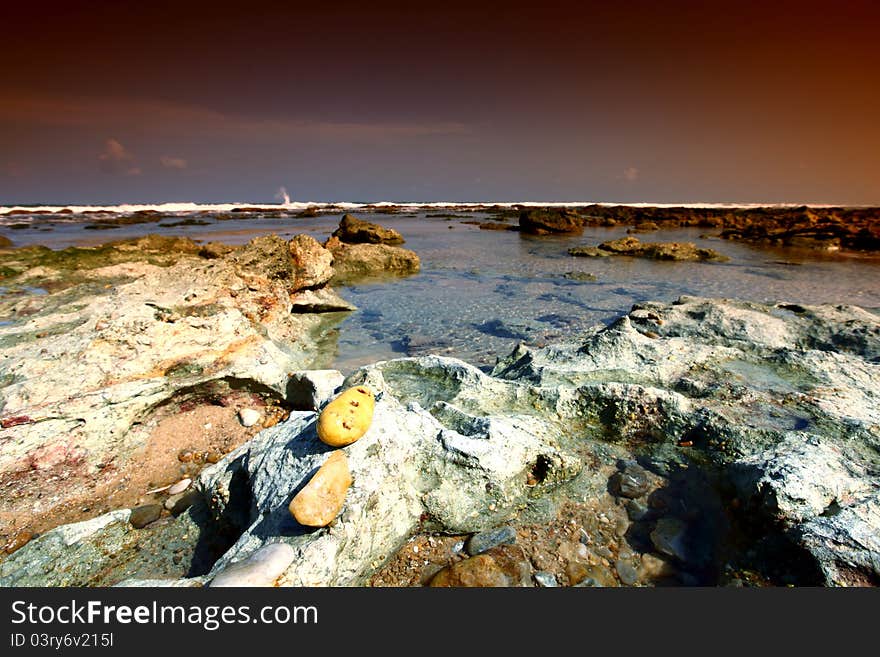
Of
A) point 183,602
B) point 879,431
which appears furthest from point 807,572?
point 183,602

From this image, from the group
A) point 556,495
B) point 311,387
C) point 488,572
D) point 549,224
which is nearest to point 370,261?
point 311,387

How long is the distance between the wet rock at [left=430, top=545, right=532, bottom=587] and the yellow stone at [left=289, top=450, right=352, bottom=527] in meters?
0.86

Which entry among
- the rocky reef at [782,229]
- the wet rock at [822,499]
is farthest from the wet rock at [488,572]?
the rocky reef at [782,229]

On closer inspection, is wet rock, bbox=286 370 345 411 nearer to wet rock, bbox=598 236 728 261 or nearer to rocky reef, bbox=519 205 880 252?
wet rock, bbox=598 236 728 261

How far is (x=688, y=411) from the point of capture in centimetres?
404

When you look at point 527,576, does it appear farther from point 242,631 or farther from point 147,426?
point 147,426

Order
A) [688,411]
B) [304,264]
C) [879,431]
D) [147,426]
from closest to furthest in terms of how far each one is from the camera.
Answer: [879,431]
[688,411]
[147,426]
[304,264]

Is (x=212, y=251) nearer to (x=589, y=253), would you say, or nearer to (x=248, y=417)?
(x=248, y=417)

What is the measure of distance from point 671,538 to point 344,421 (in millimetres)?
2538

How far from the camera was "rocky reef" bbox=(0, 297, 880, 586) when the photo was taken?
8.43ft

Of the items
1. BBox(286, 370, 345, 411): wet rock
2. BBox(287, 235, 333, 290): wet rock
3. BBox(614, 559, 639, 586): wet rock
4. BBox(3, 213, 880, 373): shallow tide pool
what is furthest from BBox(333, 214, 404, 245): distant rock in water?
BBox(614, 559, 639, 586): wet rock

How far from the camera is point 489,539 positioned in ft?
9.86

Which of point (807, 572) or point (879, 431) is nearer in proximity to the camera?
point (807, 572)

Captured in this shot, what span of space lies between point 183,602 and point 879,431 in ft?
17.6
